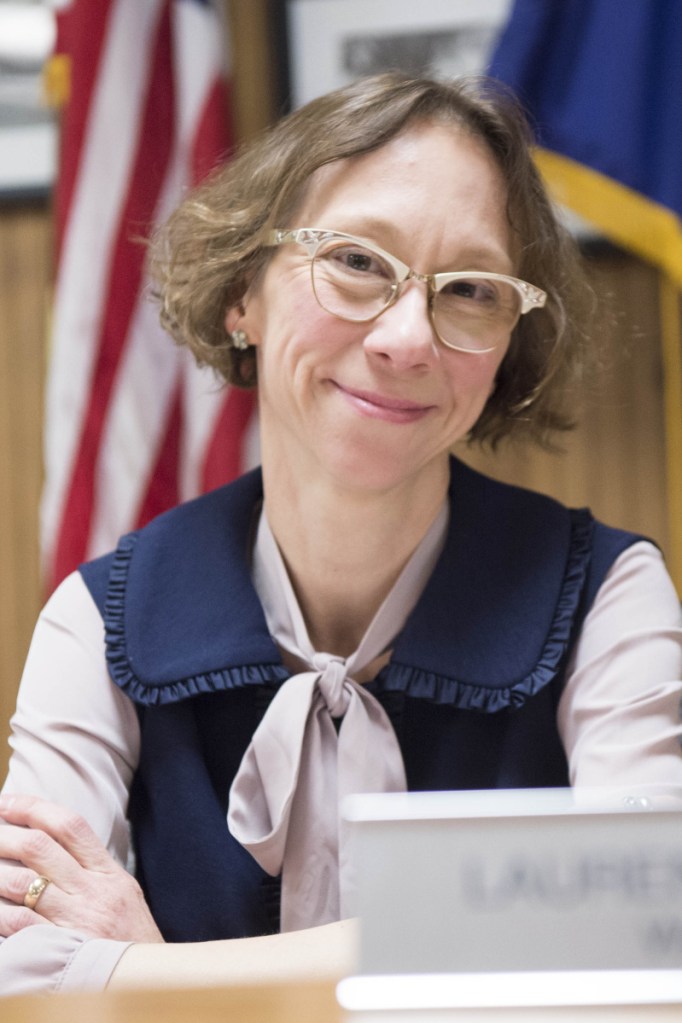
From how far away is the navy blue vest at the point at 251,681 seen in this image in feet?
4.08

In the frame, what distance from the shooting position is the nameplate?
1.99 feet

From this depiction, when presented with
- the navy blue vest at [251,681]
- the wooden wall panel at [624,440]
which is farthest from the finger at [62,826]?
the wooden wall panel at [624,440]

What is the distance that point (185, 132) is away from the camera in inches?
96.6

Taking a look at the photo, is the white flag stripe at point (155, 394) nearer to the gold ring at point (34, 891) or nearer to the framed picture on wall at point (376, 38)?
the framed picture on wall at point (376, 38)

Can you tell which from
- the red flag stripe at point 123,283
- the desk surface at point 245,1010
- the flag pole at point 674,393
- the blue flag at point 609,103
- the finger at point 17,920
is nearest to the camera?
the desk surface at point 245,1010

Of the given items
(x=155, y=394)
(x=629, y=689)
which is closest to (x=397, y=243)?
(x=629, y=689)

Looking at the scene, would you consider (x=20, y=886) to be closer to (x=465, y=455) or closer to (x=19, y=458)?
(x=465, y=455)

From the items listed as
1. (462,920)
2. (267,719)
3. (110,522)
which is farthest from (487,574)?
(110,522)

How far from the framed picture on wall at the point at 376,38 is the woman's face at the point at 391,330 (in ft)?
4.74

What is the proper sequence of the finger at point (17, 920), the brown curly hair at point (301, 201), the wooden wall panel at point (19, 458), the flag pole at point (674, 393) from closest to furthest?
the finger at point (17, 920), the brown curly hair at point (301, 201), the flag pole at point (674, 393), the wooden wall panel at point (19, 458)

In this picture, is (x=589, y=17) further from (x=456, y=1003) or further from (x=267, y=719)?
(x=456, y=1003)

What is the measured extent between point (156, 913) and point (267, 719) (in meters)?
0.24

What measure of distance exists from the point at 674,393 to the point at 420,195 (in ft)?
4.85

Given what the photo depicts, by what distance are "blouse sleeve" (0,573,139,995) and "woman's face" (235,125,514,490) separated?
33 cm
